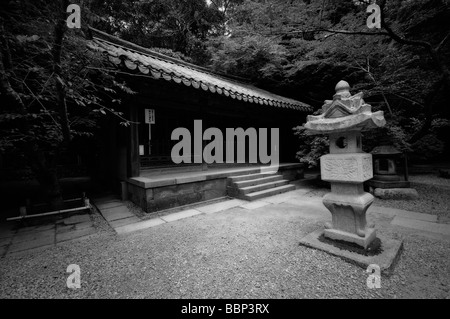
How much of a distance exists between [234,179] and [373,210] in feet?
13.3

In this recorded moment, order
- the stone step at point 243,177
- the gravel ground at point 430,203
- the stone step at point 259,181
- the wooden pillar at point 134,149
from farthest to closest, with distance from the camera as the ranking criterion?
the stone step at point 243,177, the stone step at point 259,181, the wooden pillar at point 134,149, the gravel ground at point 430,203

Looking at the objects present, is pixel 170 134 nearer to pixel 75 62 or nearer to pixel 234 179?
pixel 234 179

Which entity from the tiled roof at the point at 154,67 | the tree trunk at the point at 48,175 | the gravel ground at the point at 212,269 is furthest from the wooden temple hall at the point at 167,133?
the gravel ground at the point at 212,269

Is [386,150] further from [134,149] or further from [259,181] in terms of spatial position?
[134,149]

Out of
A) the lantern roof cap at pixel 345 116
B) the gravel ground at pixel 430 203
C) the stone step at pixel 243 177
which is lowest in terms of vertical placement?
the gravel ground at pixel 430 203

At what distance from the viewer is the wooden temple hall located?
5.48 m

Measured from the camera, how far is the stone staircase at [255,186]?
22.2ft

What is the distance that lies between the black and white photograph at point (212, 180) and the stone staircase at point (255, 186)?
70mm

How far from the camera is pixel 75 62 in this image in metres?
3.47

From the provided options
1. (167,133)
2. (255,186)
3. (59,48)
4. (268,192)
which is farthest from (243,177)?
(59,48)

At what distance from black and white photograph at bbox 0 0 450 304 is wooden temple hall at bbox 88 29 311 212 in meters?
0.06

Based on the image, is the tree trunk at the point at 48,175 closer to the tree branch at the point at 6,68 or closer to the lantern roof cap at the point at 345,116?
the tree branch at the point at 6,68

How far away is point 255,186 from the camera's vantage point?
23.6ft
